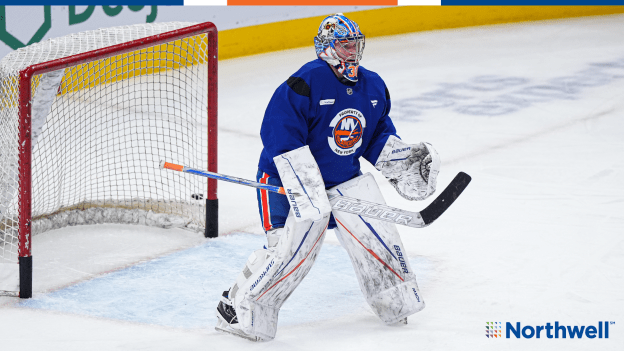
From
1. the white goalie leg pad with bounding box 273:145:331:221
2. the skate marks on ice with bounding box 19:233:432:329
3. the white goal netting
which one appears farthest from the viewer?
the white goal netting

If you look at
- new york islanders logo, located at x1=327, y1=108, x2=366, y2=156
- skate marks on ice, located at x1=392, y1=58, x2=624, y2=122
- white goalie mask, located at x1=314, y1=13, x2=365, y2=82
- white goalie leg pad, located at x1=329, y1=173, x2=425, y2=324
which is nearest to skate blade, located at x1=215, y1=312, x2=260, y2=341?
white goalie leg pad, located at x1=329, y1=173, x2=425, y2=324

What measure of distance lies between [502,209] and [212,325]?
1.98m

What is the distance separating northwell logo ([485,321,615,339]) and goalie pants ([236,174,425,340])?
0.28 metres

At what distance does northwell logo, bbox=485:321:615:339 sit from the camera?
282cm

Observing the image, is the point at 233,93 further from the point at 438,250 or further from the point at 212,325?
the point at 212,325

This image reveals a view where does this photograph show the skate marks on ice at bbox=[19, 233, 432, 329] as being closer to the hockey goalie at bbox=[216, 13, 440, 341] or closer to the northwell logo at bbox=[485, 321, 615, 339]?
the hockey goalie at bbox=[216, 13, 440, 341]

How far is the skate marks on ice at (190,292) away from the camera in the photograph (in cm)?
302

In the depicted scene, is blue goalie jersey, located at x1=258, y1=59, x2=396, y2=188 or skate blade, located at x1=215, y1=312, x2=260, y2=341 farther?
skate blade, located at x1=215, y1=312, x2=260, y2=341

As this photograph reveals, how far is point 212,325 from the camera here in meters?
2.93

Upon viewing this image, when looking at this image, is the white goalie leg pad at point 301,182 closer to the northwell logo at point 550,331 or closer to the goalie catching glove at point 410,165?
the goalie catching glove at point 410,165

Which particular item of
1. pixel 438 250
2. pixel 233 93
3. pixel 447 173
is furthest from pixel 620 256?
pixel 233 93

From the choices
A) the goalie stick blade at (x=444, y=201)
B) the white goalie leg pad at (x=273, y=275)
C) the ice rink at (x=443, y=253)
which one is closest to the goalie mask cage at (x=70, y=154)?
the ice rink at (x=443, y=253)

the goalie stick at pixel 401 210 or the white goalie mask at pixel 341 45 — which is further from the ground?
the white goalie mask at pixel 341 45

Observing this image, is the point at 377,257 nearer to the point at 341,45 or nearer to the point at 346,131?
the point at 346,131
